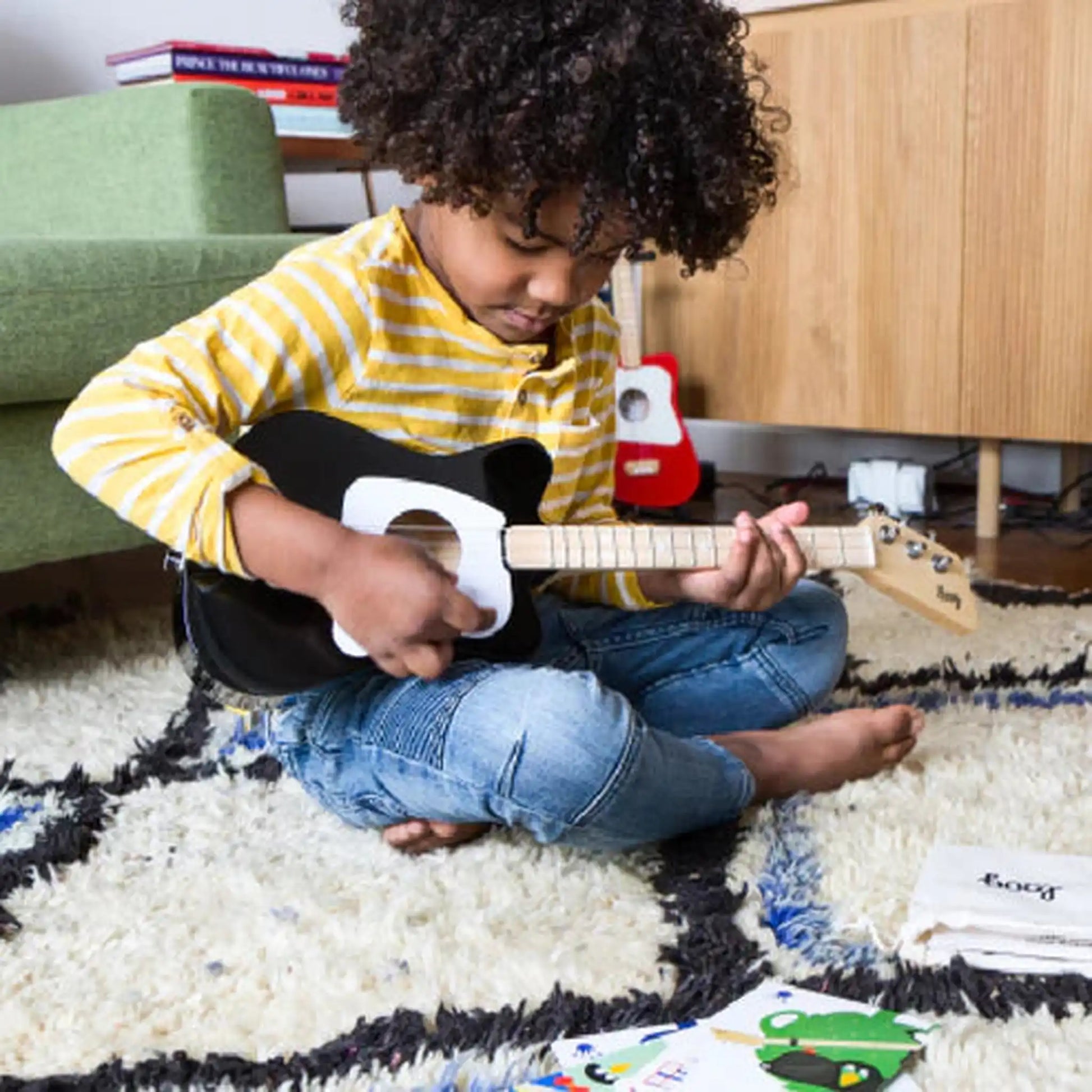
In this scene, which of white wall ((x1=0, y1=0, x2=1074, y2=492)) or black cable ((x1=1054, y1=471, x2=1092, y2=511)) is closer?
black cable ((x1=1054, y1=471, x2=1092, y2=511))

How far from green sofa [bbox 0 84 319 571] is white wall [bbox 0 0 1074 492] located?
90cm

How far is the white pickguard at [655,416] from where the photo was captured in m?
2.14

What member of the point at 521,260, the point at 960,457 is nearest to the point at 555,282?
the point at 521,260

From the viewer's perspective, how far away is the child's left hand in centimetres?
97

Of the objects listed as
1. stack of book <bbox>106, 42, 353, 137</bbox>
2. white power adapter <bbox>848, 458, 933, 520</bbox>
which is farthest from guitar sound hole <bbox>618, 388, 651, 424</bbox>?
stack of book <bbox>106, 42, 353, 137</bbox>

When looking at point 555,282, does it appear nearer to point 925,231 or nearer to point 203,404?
point 203,404

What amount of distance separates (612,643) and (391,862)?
0.89 ft

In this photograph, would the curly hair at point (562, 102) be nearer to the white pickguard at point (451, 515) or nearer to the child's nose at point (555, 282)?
the child's nose at point (555, 282)

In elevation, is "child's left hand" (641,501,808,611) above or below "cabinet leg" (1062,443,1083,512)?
above

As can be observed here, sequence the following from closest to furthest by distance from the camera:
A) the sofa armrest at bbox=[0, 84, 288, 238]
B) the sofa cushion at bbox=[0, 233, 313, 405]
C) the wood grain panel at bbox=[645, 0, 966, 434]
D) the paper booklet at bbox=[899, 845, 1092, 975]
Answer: the paper booklet at bbox=[899, 845, 1092, 975] → the sofa cushion at bbox=[0, 233, 313, 405] → the sofa armrest at bbox=[0, 84, 288, 238] → the wood grain panel at bbox=[645, 0, 966, 434]

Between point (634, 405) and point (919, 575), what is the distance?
3.79 feet

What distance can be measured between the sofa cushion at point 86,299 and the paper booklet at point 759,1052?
2.72 feet

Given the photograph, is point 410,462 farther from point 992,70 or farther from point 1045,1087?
point 992,70

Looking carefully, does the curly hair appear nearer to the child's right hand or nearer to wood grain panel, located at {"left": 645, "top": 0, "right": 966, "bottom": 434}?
the child's right hand
